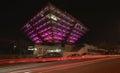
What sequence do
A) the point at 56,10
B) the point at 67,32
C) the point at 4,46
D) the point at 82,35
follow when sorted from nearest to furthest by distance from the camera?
the point at 4,46, the point at 56,10, the point at 67,32, the point at 82,35

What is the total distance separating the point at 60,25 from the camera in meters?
115

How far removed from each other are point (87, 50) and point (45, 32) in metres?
26.7

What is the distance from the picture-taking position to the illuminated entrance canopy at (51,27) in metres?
106

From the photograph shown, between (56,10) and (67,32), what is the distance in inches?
806

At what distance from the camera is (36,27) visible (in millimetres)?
115125

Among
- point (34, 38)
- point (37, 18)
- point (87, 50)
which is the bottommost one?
point (87, 50)

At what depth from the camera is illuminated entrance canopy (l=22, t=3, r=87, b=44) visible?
106 metres

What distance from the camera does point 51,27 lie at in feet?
352

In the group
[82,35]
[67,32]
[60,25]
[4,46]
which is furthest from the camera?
[82,35]

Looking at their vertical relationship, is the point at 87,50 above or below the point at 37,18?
below

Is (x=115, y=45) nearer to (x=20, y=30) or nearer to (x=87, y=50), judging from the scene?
(x=87, y=50)

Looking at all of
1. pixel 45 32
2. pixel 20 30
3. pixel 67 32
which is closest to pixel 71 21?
pixel 67 32

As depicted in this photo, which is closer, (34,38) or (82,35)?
(34,38)

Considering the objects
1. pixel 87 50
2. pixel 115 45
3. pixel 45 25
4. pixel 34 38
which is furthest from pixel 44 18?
pixel 115 45
